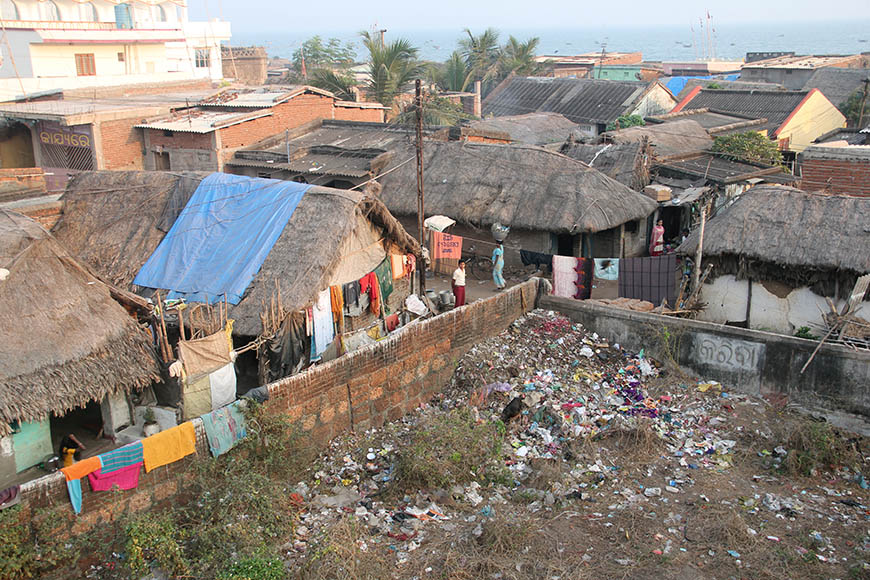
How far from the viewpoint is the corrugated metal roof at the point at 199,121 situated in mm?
20922

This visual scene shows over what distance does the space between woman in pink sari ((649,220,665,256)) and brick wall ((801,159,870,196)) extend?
330cm

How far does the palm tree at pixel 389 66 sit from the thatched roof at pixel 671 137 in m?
10.2

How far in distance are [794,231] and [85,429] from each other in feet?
40.8

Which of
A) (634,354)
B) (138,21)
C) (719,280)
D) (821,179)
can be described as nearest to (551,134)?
(821,179)

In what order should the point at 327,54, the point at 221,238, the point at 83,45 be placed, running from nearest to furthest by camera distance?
the point at 221,238, the point at 83,45, the point at 327,54

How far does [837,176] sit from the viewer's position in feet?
55.1

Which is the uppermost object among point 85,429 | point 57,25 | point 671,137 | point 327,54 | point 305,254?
point 57,25

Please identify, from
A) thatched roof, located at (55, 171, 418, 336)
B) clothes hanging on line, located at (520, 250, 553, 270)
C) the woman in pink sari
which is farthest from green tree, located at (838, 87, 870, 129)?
thatched roof, located at (55, 171, 418, 336)

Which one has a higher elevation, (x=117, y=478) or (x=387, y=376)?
(x=117, y=478)

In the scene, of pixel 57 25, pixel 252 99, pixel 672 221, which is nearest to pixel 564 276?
pixel 672 221

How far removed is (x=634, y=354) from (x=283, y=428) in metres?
6.55

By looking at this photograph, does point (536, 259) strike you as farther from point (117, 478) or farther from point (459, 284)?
point (117, 478)

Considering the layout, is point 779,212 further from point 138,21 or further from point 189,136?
point 138,21

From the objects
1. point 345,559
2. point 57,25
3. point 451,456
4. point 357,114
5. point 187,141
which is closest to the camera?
point 345,559
